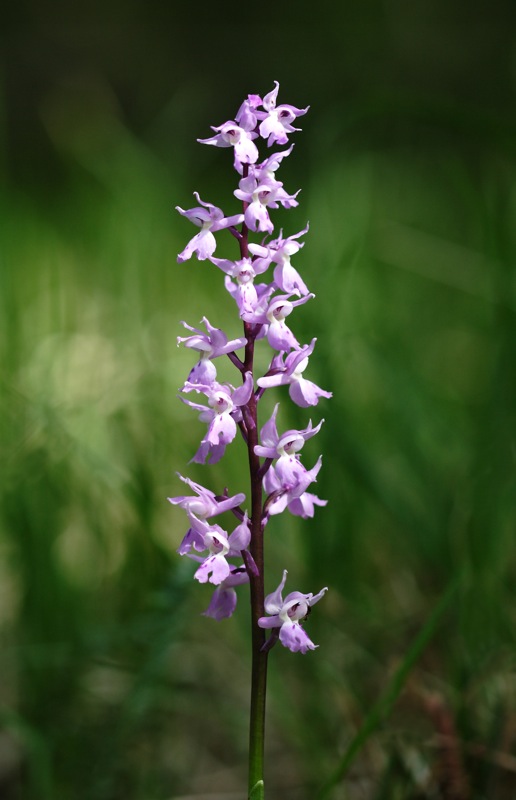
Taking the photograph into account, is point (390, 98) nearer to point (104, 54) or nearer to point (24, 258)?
point (24, 258)

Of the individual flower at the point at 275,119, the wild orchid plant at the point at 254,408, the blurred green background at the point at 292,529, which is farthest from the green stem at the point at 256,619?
the blurred green background at the point at 292,529

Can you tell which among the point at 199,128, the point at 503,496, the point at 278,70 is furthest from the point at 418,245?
the point at 278,70

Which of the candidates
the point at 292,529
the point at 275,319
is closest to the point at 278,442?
the point at 275,319

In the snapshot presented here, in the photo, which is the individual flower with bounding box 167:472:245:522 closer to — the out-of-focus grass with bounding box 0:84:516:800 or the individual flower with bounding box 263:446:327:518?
the individual flower with bounding box 263:446:327:518

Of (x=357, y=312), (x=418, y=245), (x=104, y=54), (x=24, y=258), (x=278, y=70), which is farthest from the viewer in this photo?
(x=104, y=54)

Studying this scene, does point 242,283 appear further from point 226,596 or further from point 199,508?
point 226,596

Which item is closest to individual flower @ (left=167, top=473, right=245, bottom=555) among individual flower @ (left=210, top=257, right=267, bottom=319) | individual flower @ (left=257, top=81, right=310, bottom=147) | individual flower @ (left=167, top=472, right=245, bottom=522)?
individual flower @ (left=167, top=472, right=245, bottom=522)

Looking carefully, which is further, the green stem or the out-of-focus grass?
the out-of-focus grass
